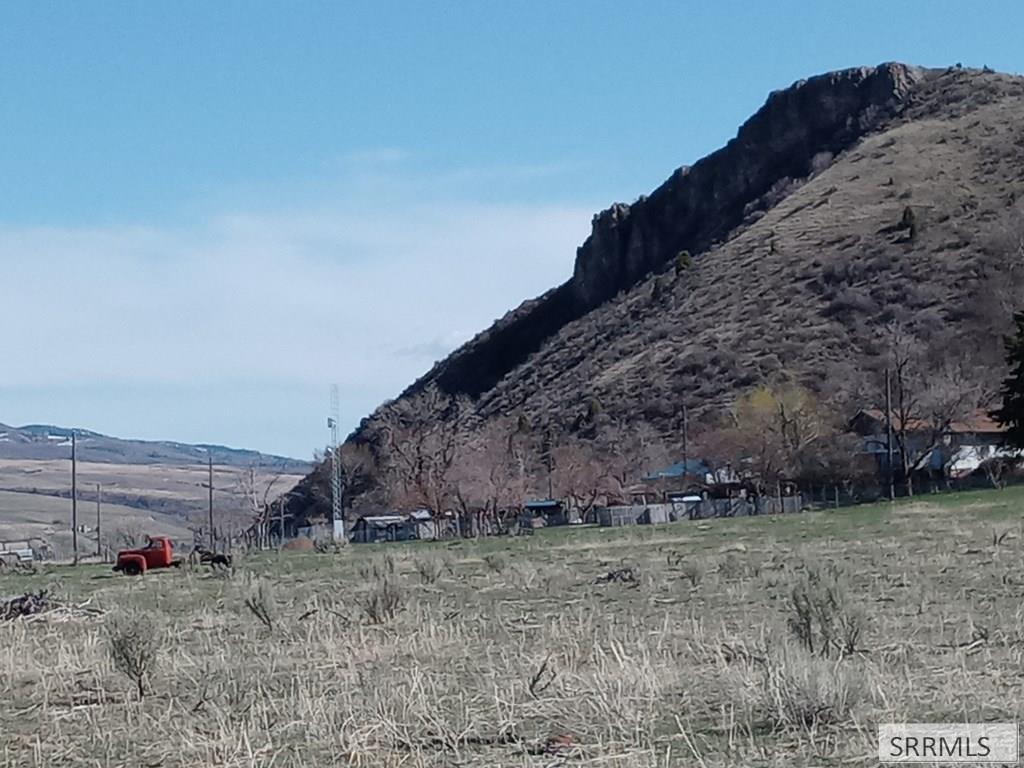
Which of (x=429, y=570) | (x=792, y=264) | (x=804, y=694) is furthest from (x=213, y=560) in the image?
(x=792, y=264)

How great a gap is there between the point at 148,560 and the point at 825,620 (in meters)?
32.4

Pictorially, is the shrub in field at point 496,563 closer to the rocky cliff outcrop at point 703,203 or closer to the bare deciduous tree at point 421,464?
the bare deciduous tree at point 421,464

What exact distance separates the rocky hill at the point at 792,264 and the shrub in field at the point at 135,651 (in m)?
90.1

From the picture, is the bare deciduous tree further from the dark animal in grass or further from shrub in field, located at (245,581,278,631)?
shrub in field, located at (245,581,278,631)

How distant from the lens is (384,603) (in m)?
19.5

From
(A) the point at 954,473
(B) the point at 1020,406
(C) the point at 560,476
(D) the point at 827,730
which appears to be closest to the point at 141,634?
(D) the point at 827,730

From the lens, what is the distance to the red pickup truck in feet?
137

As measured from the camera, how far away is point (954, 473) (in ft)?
285

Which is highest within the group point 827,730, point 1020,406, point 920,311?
point 920,311

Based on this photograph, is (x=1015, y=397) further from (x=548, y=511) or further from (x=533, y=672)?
(x=533, y=672)

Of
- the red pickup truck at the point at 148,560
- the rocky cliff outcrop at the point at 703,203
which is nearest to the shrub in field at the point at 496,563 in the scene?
the red pickup truck at the point at 148,560

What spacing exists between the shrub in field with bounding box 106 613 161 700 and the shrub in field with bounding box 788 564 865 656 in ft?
19.1

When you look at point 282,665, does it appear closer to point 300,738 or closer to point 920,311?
point 300,738

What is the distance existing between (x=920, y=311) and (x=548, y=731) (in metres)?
101
